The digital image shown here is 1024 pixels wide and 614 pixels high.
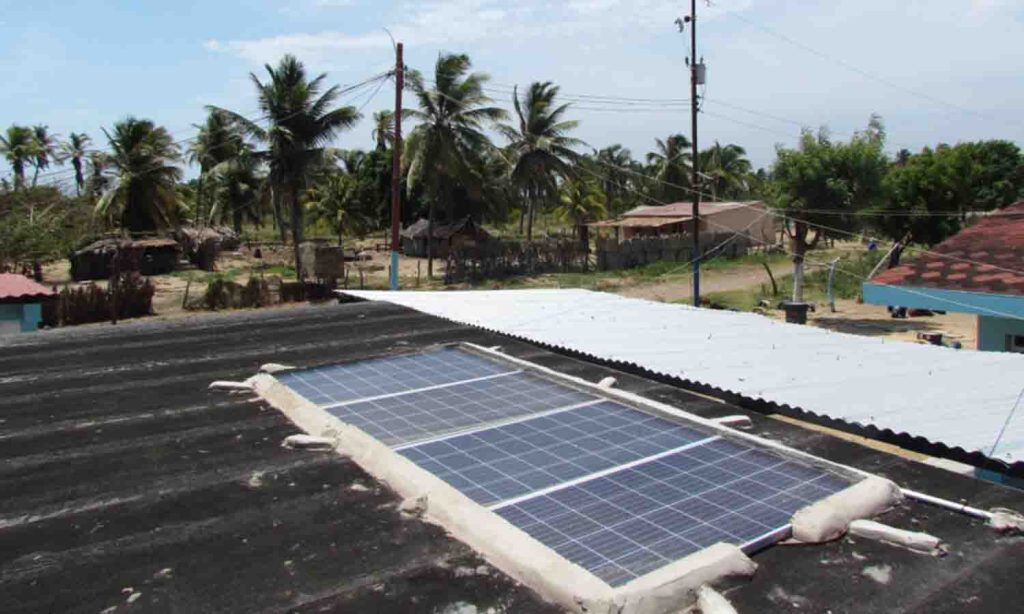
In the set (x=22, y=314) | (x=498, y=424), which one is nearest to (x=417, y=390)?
(x=498, y=424)

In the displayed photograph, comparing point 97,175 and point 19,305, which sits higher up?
point 97,175

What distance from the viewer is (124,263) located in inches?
1465

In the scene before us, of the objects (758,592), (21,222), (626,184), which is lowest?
(758,592)

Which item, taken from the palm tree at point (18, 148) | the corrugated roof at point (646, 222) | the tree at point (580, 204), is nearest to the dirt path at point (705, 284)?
the corrugated roof at point (646, 222)

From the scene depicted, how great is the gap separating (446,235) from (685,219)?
1479 centimetres

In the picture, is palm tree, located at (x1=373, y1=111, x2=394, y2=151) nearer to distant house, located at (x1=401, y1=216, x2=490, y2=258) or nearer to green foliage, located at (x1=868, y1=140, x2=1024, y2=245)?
distant house, located at (x1=401, y1=216, x2=490, y2=258)

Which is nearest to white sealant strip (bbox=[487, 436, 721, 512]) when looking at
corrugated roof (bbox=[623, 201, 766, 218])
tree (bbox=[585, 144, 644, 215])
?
corrugated roof (bbox=[623, 201, 766, 218])

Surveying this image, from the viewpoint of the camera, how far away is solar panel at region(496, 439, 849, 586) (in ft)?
10.7

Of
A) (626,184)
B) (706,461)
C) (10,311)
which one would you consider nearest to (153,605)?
(706,461)

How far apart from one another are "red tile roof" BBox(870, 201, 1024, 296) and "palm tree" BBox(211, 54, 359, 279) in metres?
26.2

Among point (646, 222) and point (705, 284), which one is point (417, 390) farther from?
point (646, 222)

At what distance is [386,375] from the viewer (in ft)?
21.5

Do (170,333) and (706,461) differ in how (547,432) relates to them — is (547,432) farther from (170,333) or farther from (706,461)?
(170,333)

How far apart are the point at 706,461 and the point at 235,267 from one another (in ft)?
149
